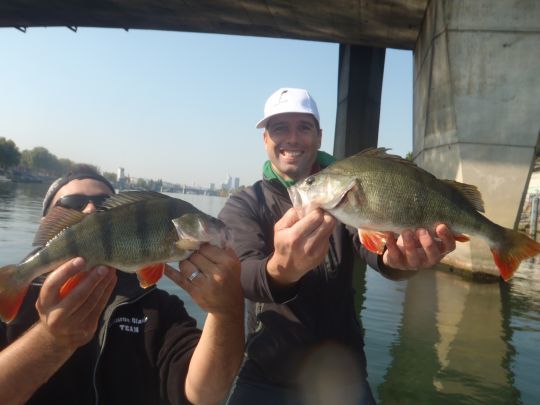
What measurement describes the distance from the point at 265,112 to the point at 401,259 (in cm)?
179

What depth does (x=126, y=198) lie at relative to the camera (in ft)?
8.91

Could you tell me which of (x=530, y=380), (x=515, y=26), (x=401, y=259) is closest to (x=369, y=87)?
(x=515, y=26)

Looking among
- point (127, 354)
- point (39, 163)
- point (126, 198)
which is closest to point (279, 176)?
point (126, 198)

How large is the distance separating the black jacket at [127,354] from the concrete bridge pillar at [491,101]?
1105 cm

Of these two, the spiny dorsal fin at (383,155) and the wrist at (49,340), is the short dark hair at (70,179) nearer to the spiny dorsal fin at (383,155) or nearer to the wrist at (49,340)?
the wrist at (49,340)

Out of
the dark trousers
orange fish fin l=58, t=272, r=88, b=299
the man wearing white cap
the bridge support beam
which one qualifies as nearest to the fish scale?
the man wearing white cap

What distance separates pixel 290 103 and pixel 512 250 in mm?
2108

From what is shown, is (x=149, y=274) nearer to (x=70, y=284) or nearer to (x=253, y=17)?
(x=70, y=284)

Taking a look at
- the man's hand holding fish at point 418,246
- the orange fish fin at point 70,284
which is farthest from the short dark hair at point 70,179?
the man's hand holding fish at point 418,246

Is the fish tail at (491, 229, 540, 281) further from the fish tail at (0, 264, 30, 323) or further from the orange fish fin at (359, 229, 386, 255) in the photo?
the fish tail at (0, 264, 30, 323)

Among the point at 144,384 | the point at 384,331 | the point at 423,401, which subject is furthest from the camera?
the point at 384,331

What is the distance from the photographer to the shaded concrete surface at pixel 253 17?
1734 centimetres

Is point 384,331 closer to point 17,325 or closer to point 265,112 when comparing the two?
point 265,112

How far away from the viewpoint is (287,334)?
330cm
